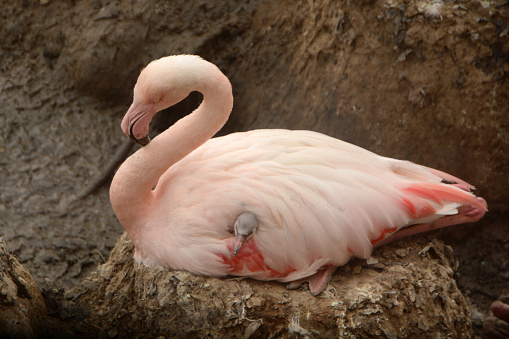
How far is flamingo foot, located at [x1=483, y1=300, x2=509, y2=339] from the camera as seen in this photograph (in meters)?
2.79

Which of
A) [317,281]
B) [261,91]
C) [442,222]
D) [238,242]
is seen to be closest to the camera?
[238,242]

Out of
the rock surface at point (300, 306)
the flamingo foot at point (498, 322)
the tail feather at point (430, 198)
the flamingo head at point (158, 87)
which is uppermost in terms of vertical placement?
the flamingo head at point (158, 87)

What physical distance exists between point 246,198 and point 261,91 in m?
1.63

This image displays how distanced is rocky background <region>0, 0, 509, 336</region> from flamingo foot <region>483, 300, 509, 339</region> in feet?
0.83

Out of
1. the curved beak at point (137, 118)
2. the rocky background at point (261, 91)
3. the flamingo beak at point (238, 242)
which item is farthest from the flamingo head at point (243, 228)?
the rocky background at point (261, 91)

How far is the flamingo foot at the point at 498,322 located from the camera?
279 cm

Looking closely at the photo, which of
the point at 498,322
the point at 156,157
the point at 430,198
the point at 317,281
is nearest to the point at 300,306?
the point at 317,281

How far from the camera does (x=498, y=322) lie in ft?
9.32

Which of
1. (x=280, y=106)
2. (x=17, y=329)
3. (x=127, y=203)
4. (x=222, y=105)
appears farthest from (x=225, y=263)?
(x=280, y=106)

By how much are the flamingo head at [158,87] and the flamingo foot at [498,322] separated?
6.21ft

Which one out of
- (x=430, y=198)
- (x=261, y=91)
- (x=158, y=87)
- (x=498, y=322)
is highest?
(x=158, y=87)

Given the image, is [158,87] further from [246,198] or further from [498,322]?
[498,322]

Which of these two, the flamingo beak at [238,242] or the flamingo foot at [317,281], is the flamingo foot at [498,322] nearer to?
the flamingo foot at [317,281]

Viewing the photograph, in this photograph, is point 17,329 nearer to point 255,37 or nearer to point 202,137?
point 202,137
